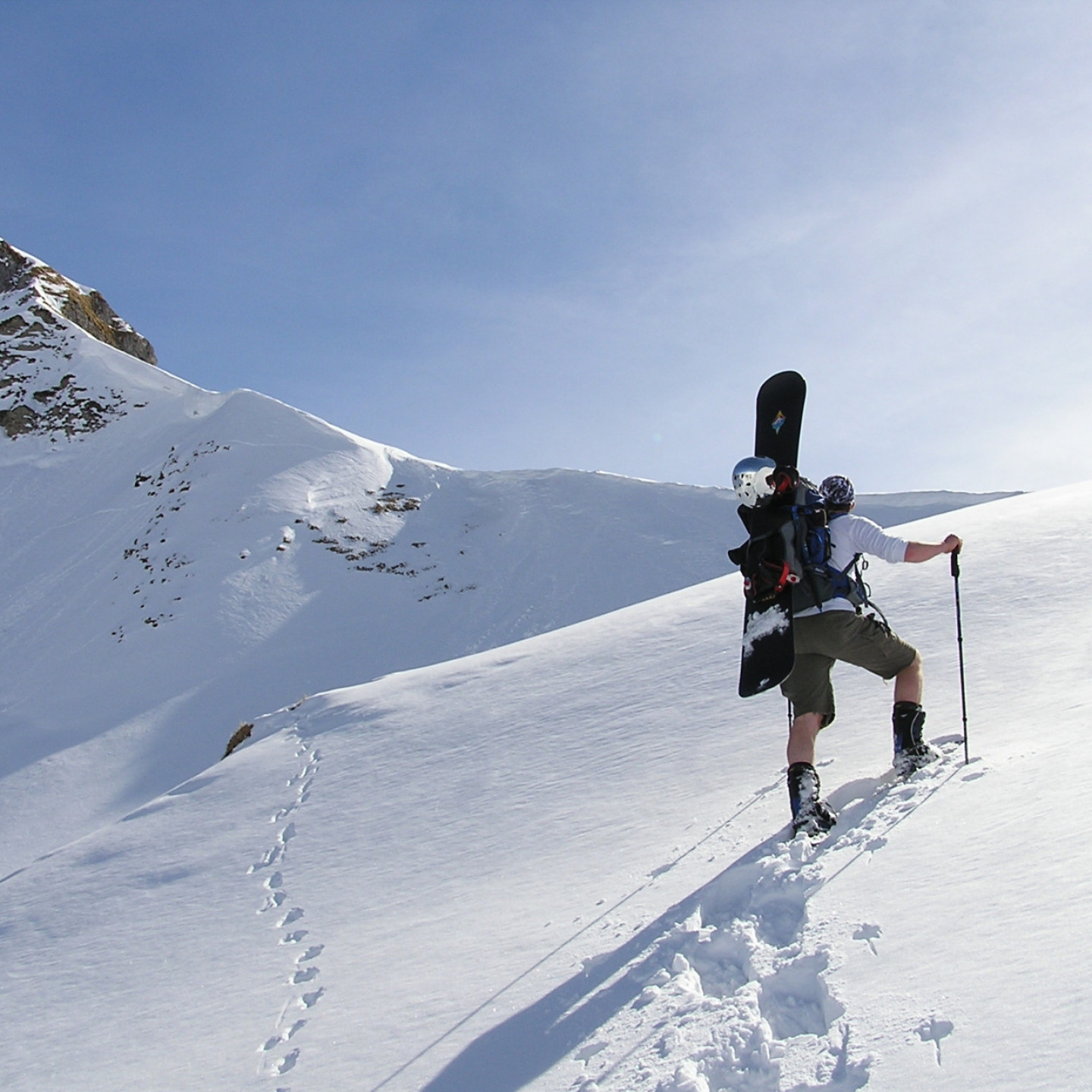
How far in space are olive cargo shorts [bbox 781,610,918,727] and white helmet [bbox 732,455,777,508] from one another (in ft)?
2.18

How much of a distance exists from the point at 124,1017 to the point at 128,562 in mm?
24407

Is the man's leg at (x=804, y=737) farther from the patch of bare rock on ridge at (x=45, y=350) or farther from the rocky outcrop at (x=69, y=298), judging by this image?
the rocky outcrop at (x=69, y=298)

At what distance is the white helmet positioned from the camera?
4.33m

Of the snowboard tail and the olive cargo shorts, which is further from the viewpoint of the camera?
the snowboard tail

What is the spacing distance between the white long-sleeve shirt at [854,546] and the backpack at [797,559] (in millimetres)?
23

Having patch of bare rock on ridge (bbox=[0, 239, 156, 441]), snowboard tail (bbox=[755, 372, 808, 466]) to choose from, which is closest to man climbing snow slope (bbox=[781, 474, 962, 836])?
snowboard tail (bbox=[755, 372, 808, 466])

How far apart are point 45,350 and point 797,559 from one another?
44084 mm

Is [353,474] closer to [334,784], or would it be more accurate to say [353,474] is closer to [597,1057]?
[334,784]

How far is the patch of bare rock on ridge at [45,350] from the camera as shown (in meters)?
35.2

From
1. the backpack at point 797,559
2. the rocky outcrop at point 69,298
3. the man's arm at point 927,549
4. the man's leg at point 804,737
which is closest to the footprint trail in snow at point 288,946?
the man's leg at point 804,737

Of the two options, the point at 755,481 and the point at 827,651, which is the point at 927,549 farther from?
the point at 755,481

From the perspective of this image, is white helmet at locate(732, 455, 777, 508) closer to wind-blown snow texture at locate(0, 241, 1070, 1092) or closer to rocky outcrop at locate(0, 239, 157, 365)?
wind-blown snow texture at locate(0, 241, 1070, 1092)

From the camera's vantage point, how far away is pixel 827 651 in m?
4.24

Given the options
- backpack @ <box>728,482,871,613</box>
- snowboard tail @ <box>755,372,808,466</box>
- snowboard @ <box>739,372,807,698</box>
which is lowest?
snowboard @ <box>739,372,807,698</box>
